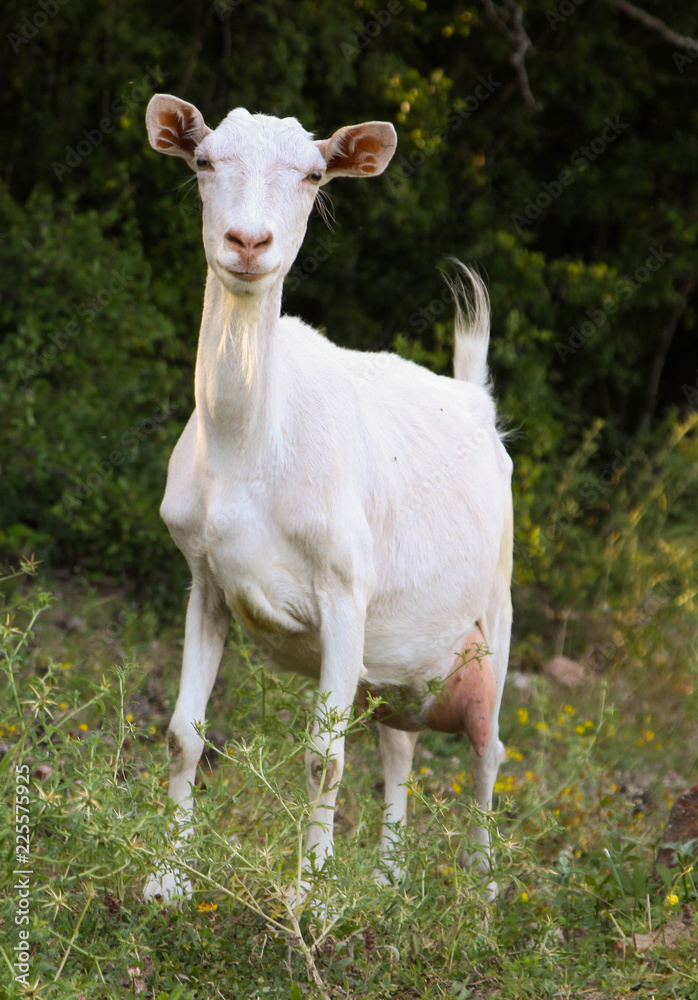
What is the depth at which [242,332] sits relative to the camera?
3176 millimetres

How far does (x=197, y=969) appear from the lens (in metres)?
2.88

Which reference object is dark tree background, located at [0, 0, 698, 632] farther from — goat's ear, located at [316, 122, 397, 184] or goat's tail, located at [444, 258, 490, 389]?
goat's ear, located at [316, 122, 397, 184]

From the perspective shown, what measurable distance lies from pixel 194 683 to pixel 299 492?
71 centimetres

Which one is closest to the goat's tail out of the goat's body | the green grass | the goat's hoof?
the goat's body

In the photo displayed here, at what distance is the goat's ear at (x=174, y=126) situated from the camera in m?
3.17

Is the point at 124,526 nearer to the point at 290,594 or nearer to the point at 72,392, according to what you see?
the point at 72,392

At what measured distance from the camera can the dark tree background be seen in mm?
6555

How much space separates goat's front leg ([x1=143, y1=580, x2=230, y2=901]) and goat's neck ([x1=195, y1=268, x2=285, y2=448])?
54 cm

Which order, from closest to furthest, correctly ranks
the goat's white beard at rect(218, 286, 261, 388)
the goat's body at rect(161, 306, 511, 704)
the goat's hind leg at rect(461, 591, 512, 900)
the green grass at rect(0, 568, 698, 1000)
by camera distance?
the green grass at rect(0, 568, 698, 1000)
the goat's white beard at rect(218, 286, 261, 388)
the goat's body at rect(161, 306, 511, 704)
the goat's hind leg at rect(461, 591, 512, 900)

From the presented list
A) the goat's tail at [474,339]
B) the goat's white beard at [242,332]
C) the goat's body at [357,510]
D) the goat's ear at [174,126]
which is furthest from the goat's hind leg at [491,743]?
the goat's ear at [174,126]

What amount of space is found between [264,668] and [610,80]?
6.73 metres

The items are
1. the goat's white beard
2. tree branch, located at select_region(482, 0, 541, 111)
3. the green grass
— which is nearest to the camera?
the green grass

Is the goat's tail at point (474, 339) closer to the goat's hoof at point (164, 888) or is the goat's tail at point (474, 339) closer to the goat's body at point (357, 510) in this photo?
the goat's body at point (357, 510)

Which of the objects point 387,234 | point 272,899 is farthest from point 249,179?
point 387,234
